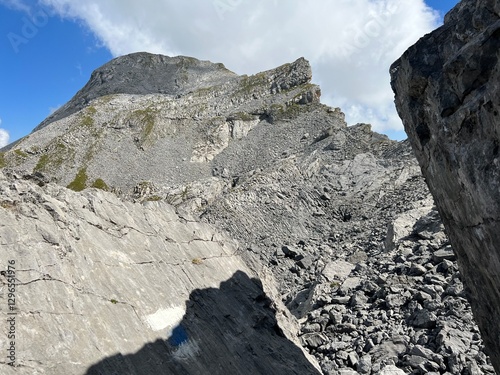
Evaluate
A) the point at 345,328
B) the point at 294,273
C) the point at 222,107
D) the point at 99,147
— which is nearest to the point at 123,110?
the point at 99,147

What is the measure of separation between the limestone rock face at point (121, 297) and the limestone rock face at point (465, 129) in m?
7.69

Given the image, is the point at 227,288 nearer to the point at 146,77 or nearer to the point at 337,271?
the point at 337,271

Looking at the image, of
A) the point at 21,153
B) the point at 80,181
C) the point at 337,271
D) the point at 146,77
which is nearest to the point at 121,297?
the point at 337,271

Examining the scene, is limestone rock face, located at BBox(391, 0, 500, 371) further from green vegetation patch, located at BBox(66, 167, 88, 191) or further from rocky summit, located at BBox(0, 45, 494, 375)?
green vegetation patch, located at BBox(66, 167, 88, 191)

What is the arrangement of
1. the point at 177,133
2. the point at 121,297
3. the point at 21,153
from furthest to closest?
1. the point at 177,133
2. the point at 21,153
3. the point at 121,297

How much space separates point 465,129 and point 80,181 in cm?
7533

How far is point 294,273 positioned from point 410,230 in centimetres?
942

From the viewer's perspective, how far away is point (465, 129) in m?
7.79

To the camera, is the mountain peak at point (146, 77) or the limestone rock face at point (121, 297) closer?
the limestone rock face at point (121, 297)

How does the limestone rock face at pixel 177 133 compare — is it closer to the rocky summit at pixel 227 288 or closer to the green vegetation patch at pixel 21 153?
the green vegetation patch at pixel 21 153

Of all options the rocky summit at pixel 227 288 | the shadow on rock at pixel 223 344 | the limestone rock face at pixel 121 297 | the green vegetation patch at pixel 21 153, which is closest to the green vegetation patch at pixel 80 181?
the green vegetation patch at pixel 21 153

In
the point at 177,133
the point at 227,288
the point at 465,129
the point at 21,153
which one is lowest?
the point at 465,129

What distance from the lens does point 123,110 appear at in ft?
317

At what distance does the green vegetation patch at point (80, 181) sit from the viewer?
72.0m
